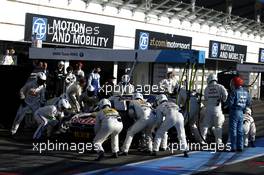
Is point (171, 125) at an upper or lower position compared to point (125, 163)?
upper

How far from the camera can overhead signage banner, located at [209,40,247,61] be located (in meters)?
32.0

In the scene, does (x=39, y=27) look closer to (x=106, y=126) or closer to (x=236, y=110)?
(x=236, y=110)

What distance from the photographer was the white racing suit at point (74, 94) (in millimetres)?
13164

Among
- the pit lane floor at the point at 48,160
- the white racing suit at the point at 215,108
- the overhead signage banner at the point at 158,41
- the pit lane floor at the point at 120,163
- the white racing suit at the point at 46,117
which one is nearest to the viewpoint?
the pit lane floor at the point at 48,160

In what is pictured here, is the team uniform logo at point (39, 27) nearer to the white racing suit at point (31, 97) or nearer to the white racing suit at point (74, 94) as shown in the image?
the white racing suit at point (74, 94)

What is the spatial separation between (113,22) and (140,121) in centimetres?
1445

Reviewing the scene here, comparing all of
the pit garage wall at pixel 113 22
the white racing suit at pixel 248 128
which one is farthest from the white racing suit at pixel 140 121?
the pit garage wall at pixel 113 22

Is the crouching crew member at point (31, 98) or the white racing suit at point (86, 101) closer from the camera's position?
the crouching crew member at point (31, 98)

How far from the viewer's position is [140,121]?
10297 millimetres

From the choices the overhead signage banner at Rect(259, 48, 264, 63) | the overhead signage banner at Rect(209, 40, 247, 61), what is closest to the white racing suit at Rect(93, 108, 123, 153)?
the overhead signage banner at Rect(209, 40, 247, 61)

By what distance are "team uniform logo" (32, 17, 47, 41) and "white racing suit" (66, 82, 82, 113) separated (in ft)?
23.7

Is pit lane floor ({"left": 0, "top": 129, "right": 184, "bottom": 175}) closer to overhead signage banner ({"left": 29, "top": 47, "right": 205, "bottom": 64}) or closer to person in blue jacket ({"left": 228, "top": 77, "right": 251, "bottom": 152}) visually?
person in blue jacket ({"left": 228, "top": 77, "right": 251, "bottom": 152})

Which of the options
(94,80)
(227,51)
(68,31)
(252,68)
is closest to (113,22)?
(68,31)

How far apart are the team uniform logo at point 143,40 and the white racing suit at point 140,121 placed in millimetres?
15066
